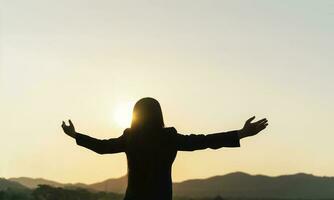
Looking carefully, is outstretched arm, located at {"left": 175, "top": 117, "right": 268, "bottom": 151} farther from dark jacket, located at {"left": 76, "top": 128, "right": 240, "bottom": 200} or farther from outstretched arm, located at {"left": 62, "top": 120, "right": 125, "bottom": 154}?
outstretched arm, located at {"left": 62, "top": 120, "right": 125, "bottom": 154}

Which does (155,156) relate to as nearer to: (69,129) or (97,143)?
(97,143)

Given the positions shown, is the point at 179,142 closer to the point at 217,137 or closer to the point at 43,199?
the point at 217,137

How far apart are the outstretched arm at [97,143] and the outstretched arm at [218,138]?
0.82 metres

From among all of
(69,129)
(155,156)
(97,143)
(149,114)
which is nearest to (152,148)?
(155,156)

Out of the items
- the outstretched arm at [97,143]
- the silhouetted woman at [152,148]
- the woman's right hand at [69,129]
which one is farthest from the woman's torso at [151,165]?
the woman's right hand at [69,129]

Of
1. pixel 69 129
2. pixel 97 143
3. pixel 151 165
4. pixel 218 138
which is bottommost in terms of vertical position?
pixel 151 165

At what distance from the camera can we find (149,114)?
29.6ft

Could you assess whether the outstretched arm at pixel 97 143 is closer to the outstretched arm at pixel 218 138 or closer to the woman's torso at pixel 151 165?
the woman's torso at pixel 151 165

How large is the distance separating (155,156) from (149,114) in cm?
50

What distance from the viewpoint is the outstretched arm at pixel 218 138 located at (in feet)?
29.8

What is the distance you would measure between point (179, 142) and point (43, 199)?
165m

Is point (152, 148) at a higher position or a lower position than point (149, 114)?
lower

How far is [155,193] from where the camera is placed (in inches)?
350

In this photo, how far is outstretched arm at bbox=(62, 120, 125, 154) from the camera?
9477 mm
